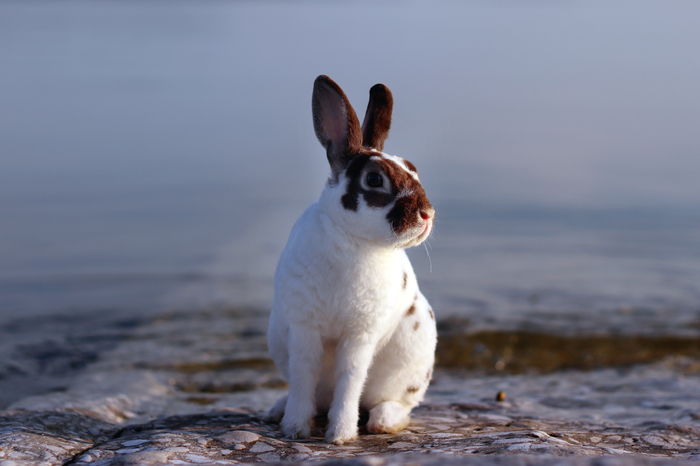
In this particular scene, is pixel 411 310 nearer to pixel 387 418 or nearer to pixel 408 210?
pixel 387 418

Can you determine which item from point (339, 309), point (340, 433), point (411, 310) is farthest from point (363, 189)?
point (340, 433)

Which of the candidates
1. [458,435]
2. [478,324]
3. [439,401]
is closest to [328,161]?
[458,435]

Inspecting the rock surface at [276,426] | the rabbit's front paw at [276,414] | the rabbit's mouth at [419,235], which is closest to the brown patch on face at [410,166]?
the rabbit's mouth at [419,235]

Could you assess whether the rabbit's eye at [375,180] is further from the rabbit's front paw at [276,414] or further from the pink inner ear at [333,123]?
the rabbit's front paw at [276,414]

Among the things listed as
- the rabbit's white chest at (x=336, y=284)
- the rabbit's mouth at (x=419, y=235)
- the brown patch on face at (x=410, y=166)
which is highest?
the brown patch on face at (x=410, y=166)

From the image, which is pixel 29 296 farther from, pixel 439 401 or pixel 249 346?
pixel 439 401

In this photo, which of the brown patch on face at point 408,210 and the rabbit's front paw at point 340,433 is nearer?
the brown patch on face at point 408,210

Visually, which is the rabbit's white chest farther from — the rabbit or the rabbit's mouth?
the rabbit's mouth

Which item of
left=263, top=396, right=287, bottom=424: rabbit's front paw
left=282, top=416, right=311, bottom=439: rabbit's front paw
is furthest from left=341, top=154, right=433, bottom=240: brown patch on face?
left=263, top=396, right=287, bottom=424: rabbit's front paw
